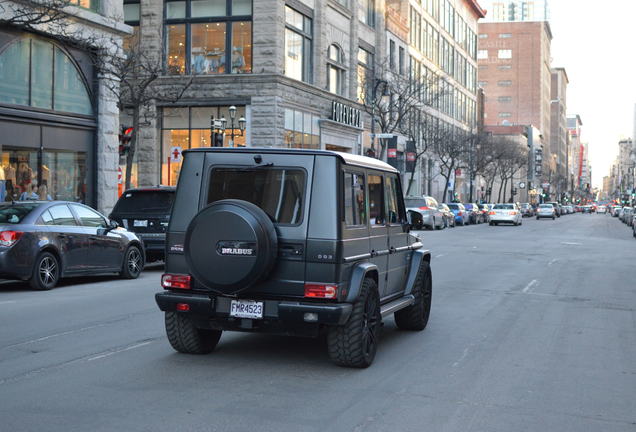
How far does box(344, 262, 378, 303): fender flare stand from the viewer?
717 cm

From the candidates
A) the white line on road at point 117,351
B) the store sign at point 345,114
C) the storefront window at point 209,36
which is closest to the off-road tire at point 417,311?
the white line on road at point 117,351

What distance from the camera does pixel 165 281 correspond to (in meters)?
7.55

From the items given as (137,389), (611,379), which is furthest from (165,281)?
(611,379)

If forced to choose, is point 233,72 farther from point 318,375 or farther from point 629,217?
point 629,217

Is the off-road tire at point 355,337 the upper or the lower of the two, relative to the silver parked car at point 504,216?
lower

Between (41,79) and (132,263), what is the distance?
1022 centimetres

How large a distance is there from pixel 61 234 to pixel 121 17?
1424 cm

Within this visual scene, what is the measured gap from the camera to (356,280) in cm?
726

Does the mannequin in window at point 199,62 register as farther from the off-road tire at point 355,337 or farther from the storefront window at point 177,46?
the off-road tire at point 355,337

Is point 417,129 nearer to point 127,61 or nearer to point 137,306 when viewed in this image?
point 127,61

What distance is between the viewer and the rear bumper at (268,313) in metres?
6.96

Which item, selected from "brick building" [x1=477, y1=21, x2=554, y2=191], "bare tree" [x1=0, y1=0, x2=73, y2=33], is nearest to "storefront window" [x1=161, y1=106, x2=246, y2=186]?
"bare tree" [x1=0, y1=0, x2=73, y2=33]

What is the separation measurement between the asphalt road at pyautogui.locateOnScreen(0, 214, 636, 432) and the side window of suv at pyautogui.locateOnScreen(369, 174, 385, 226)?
1425mm

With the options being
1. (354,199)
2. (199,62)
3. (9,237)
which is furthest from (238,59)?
(354,199)
